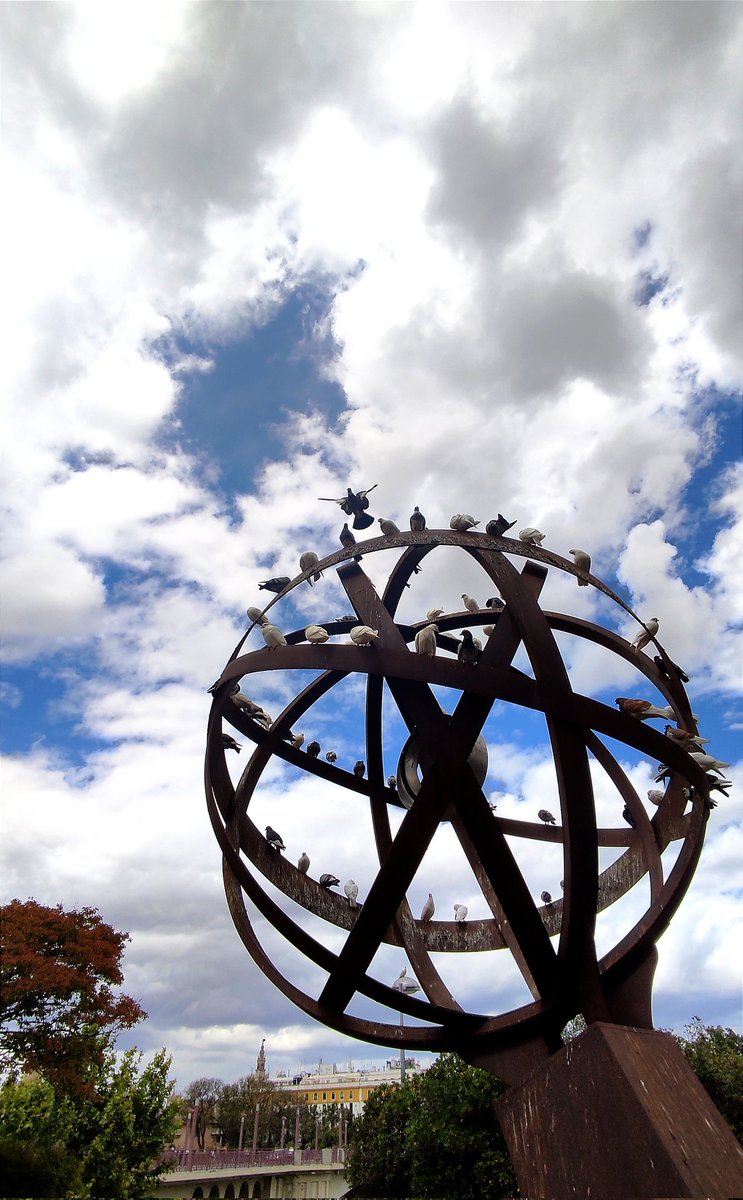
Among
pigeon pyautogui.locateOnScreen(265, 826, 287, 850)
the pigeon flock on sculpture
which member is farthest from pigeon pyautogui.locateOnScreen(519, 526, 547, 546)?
pigeon pyautogui.locateOnScreen(265, 826, 287, 850)

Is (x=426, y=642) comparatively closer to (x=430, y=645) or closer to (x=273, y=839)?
(x=430, y=645)

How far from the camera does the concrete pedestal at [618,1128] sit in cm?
581

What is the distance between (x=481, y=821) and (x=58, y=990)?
544 inches

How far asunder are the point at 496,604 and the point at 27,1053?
14.6 metres

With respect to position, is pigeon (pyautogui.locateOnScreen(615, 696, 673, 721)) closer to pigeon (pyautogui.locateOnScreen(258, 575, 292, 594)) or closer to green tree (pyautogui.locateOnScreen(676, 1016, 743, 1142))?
pigeon (pyautogui.locateOnScreen(258, 575, 292, 594))

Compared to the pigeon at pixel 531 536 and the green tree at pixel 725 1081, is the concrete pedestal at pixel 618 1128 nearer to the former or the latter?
the pigeon at pixel 531 536

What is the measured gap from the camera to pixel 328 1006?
26.7 ft

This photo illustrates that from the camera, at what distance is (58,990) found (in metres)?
15.9

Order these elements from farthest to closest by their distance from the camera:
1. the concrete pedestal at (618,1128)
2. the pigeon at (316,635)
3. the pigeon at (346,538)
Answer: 1. the pigeon at (346,538)
2. the pigeon at (316,635)
3. the concrete pedestal at (618,1128)

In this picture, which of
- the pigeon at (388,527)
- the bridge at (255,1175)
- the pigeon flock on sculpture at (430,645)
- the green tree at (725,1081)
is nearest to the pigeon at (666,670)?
the pigeon flock on sculpture at (430,645)

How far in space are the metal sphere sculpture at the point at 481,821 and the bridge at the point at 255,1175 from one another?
2840 cm

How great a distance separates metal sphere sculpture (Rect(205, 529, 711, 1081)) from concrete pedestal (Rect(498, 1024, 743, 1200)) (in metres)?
0.60

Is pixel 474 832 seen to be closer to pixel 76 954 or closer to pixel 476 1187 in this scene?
pixel 476 1187

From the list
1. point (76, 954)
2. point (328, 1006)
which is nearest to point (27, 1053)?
point (76, 954)
